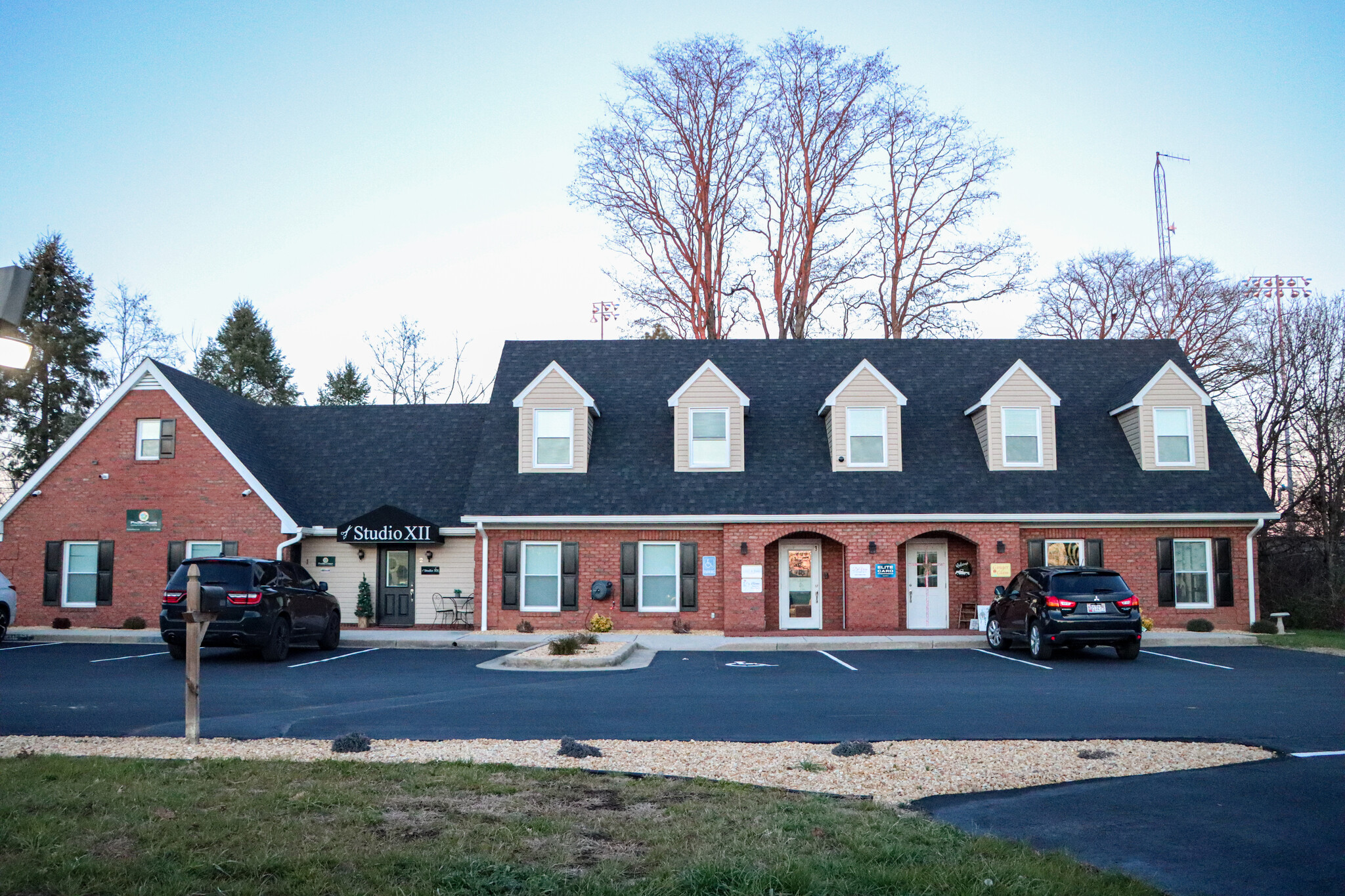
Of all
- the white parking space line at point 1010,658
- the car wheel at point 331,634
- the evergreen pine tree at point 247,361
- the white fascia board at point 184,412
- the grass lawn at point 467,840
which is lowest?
the white parking space line at point 1010,658

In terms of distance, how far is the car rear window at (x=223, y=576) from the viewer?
18.5 m

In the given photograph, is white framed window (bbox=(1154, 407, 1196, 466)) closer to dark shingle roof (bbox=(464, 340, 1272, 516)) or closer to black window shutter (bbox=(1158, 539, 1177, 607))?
dark shingle roof (bbox=(464, 340, 1272, 516))

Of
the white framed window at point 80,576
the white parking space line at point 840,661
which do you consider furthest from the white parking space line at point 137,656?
the white parking space line at point 840,661

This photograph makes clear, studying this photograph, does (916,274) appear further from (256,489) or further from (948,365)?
(256,489)

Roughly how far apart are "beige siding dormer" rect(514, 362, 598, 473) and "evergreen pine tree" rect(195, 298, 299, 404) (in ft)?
116

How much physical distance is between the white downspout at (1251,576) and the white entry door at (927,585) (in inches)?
282

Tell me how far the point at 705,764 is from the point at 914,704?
501cm

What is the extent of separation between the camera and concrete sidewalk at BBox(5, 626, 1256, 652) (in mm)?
22219

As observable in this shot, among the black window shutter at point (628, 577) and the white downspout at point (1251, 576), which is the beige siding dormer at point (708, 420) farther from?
the white downspout at point (1251, 576)

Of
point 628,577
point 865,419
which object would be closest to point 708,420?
point 865,419

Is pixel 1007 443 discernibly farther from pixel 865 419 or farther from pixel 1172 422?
pixel 1172 422

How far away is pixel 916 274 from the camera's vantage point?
38.9 m

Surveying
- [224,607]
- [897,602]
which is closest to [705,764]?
[224,607]

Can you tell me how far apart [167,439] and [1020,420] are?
2122 cm
